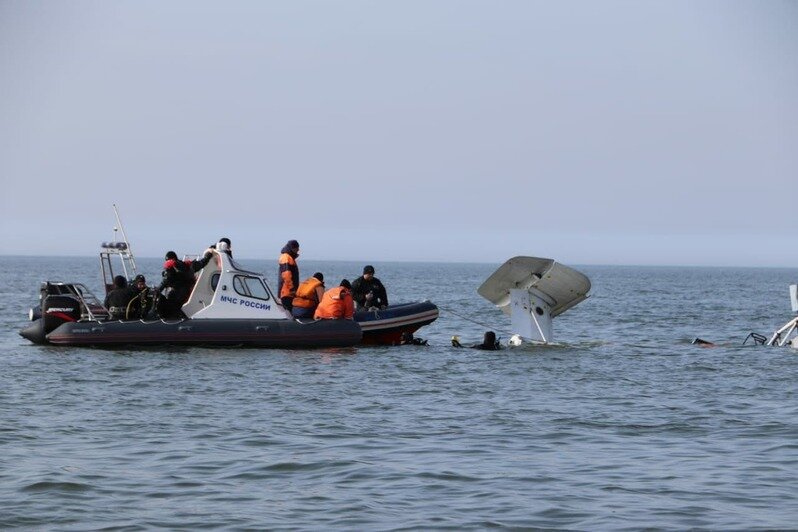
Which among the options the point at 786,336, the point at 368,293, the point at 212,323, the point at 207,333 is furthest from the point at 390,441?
the point at 786,336

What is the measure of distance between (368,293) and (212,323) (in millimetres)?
3448

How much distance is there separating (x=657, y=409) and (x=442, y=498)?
18.8 ft

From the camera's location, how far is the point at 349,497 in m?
9.23

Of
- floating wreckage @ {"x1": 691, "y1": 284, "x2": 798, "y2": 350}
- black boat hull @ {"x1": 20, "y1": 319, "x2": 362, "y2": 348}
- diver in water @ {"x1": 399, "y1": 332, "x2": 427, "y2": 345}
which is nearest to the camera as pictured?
black boat hull @ {"x1": 20, "y1": 319, "x2": 362, "y2": 348}

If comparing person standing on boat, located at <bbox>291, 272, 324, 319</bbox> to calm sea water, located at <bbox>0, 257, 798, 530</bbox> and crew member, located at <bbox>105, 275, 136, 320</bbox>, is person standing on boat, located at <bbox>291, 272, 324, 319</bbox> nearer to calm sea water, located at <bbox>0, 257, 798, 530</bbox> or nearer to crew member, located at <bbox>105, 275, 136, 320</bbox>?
calm sea water, located at <bbox>0, 257, 798, 530</bbox>

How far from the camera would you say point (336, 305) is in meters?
20.8

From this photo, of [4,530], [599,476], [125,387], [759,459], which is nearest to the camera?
[4,530]

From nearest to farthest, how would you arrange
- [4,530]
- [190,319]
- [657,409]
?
[4,530], [657,409], [190,319]

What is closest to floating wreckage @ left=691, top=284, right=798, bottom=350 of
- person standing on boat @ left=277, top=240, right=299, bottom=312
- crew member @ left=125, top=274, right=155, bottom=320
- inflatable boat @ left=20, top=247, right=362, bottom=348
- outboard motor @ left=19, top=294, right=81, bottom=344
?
inflatable boat @ left=20, top=247, right=362, bottom=348

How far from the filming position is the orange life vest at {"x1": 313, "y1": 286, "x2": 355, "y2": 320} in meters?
20.8

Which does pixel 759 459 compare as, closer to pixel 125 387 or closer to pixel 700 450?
pixel 700 450

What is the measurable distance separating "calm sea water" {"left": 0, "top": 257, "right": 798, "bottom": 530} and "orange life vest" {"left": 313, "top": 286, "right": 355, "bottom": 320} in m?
0.66

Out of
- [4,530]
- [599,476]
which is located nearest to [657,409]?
[599,476]

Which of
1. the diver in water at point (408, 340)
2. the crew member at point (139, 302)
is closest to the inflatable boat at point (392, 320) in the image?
the diver in water at point (408, 340)
